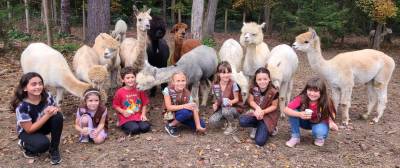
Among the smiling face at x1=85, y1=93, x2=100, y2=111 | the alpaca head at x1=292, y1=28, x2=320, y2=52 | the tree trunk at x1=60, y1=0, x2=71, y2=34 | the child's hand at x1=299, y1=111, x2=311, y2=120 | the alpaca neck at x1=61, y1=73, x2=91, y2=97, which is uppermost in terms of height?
the tree trunk at x1=60, y1=0, x2=71, y2=34

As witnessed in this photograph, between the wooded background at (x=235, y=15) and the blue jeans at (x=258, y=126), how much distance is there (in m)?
4.98

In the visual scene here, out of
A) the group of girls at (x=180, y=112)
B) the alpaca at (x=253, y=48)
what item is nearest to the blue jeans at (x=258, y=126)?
the group of girls at (x=180, y=112)

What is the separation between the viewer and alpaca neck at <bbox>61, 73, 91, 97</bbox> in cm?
536

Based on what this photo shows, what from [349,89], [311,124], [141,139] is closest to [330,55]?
[349,89]

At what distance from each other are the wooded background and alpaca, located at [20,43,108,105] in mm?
3070

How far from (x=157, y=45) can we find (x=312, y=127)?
311 cm

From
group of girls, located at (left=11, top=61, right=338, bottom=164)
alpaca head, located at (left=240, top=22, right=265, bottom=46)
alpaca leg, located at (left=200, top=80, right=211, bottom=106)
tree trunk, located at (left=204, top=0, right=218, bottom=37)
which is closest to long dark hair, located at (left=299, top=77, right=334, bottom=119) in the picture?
group of girls, located at (left=11, top=61, right=338, bottom=164)

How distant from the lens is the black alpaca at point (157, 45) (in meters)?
6.79

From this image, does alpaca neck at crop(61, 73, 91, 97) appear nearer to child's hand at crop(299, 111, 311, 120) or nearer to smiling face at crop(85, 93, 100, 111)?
smiling face at crop(85, 93, 100, 111)

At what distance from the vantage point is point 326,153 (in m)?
4.95

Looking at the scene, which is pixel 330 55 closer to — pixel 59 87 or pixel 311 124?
pixel 311 124

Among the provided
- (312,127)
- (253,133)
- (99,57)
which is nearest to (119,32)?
(99,57)

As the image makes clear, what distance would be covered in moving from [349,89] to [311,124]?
123 cm

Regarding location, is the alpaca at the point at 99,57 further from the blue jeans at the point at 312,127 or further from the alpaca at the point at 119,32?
the blue jeans at the point at 312,127
